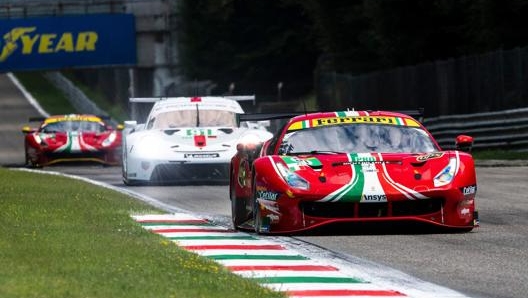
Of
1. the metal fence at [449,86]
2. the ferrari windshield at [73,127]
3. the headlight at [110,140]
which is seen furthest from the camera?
the ferrari windshield at [73,127]

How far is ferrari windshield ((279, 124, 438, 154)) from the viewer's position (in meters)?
13.1

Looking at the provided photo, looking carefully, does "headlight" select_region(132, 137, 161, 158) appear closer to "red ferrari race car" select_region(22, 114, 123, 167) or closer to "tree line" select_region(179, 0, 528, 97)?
"tree line" select_region(179, 0, 528, 97)

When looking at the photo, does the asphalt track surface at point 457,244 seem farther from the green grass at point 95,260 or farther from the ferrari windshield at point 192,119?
the ferrari windshield at point 192,119

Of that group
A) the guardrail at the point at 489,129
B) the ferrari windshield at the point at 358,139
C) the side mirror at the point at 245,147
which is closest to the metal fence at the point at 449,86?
the guardrail at the point at 489,129

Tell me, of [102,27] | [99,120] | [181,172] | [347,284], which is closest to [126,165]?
[181,172]

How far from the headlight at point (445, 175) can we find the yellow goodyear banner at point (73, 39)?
53.7 m

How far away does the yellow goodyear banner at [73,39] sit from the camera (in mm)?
65562

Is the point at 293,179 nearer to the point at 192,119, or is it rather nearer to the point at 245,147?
the point at 245,147

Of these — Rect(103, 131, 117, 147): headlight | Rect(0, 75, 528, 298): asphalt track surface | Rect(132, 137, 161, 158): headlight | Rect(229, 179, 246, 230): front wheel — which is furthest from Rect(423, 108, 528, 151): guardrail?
Rect(229, 179, 246, 230): front wheel

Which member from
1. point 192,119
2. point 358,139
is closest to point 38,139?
point 192,119

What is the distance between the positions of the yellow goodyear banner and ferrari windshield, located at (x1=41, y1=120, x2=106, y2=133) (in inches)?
1259

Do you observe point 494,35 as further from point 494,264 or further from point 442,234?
point 494,264

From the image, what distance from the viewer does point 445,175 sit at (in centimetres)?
1227

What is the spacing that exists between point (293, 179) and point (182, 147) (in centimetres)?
990
